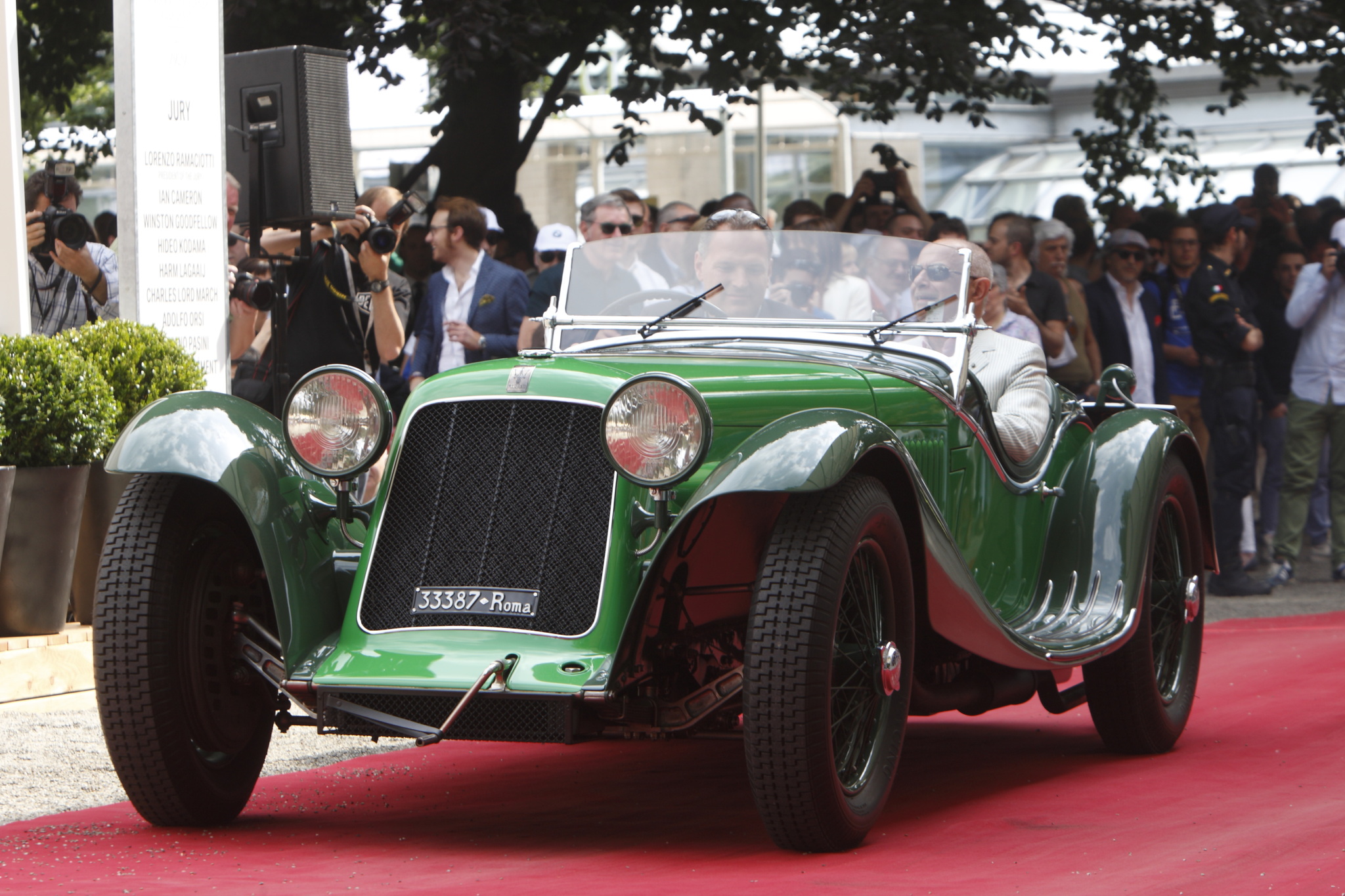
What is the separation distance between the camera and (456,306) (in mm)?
8711

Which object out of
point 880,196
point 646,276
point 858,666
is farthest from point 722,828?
point 880,196

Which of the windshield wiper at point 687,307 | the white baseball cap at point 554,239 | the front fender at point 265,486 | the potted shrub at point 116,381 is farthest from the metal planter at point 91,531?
the white baseball cap at point 554,239

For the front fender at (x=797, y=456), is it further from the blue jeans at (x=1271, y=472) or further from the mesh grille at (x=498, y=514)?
the blue jeans at (x=1271, y=472)

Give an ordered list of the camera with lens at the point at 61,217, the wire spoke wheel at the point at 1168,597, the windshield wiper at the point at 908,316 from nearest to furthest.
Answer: the windshield wiper at the point at 908,316
the wire spoke wheel at the point at 1168,597
the camera with lens at the point at 61,217

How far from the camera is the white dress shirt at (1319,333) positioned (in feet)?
34.6

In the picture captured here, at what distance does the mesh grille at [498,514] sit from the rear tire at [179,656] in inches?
17.2

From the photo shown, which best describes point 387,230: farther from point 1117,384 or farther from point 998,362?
point 1117,384

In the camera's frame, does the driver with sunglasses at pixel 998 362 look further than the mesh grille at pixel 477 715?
Yes

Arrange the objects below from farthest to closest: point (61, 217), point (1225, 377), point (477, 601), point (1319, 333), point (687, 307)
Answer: point (1319, 333) → point (1225, 377) → point (61, 217) → point (687, 307) → point (477, 601)

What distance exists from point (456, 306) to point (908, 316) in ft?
12.7

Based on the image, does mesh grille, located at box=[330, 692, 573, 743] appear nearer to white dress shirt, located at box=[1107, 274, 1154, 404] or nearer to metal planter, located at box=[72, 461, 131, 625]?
metal planter, located at box=[72, 461, 131, 625]

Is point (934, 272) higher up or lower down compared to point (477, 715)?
higher up

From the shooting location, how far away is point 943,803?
4750mm

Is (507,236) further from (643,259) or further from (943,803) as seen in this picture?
(943,803)
